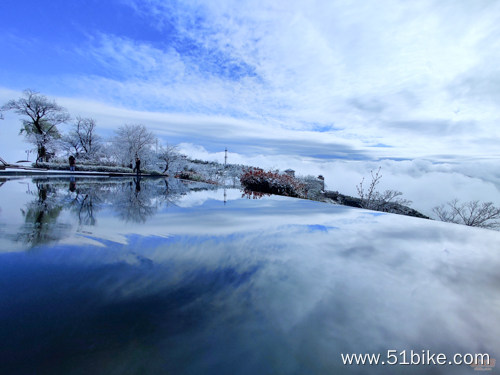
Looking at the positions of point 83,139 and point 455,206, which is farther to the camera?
point 83,139

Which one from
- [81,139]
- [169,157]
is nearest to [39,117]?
[81,139]

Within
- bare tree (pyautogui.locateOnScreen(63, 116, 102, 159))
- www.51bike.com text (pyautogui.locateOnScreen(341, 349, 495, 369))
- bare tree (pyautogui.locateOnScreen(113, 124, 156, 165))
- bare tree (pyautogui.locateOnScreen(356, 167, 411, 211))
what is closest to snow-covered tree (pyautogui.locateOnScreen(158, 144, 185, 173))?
bare tree (pyautogui.locateOnScreen(113, 124, 156, 165))

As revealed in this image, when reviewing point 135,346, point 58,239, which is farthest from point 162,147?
point 135,346

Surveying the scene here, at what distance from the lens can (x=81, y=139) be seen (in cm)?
2133

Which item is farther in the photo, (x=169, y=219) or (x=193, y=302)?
(x=169, y=219)

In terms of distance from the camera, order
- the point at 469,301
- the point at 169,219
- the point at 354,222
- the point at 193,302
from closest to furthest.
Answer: the point at 193,302 < the point at 469,301 < the point at 169,219 < the point at 354,222

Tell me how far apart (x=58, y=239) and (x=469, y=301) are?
9.83 ft

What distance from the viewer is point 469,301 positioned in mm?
1395

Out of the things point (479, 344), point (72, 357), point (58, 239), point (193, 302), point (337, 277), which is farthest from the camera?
point (58, 239)

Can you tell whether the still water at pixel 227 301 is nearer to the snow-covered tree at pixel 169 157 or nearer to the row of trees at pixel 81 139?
the row of trees at pixel 81 139

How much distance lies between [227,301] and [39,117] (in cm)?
2444

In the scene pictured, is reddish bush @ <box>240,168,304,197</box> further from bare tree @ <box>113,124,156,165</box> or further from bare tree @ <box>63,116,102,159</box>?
bare tree @ <box>63,116,102,159</box>

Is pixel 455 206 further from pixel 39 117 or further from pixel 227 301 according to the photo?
pixel 39 117

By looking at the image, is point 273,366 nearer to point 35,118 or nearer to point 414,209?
point 414,209
